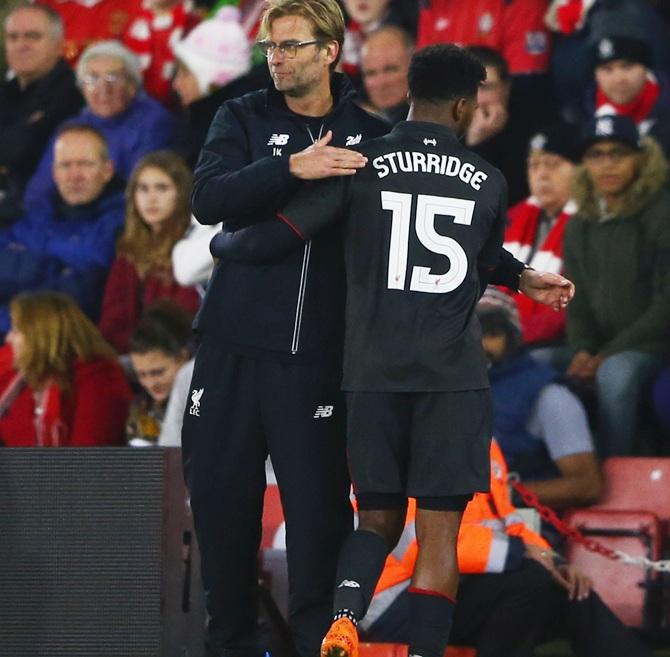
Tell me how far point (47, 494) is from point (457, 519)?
4.17 ft

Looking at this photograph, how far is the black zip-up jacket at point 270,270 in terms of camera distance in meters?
4.49

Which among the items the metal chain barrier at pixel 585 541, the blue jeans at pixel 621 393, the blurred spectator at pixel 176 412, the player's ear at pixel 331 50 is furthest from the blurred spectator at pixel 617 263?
the player's ear at pixel 331 50

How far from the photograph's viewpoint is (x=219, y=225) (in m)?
8.03

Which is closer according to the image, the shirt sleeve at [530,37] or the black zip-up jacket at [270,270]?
the black zip-up jacket at [270,270]

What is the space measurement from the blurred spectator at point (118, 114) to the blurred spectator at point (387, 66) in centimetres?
123

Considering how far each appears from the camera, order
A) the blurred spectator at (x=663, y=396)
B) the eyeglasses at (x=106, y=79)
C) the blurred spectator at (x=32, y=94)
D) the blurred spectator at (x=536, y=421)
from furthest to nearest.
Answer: the blurred spectator at (x=32, y=94), the eyeglasses at (x=106, y=79), the blurred spectator at (x=663, y=396), the blurred spectator at (x=536, y=421)

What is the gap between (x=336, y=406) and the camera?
457 centimetres

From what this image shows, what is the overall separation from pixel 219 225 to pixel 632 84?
2.10 m

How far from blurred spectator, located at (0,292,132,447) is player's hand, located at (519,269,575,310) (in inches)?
130

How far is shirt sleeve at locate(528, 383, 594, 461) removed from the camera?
6.69 metres

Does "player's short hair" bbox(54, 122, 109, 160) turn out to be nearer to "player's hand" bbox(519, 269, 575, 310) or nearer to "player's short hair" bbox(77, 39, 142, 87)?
"player's short hair" bbox(77, 39, 142, 87)

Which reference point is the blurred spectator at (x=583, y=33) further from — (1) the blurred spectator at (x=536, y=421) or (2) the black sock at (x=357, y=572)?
(2) the black sock at (x=357, y=572)

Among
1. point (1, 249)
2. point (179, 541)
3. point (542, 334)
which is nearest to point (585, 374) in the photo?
point (542, 334)

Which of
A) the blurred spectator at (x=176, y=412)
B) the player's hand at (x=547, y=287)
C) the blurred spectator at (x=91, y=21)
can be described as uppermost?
the blurred spectator at (x=91, y=21)
